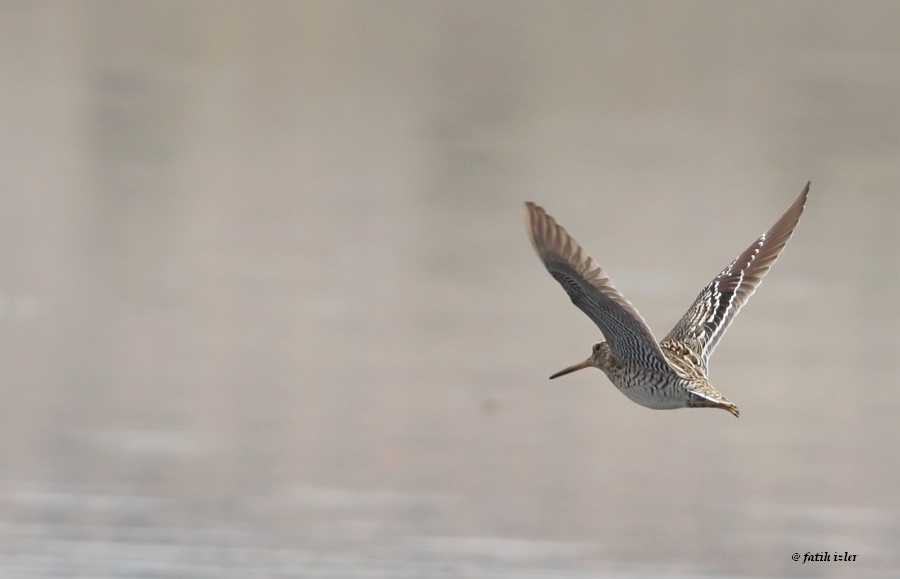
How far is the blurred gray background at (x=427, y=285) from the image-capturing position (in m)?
9.68

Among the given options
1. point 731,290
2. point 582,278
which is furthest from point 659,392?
point 731,290

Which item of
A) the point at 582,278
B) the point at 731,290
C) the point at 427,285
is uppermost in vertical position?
the point at 427,285

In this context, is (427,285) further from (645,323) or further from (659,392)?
(645,323)

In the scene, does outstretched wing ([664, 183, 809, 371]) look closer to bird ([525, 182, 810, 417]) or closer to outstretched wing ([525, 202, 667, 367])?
bird ([525, 182, 810, 417])

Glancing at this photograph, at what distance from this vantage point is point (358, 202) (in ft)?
55.0

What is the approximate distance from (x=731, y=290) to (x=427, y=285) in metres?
6.09

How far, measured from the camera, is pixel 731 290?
8.30 metres

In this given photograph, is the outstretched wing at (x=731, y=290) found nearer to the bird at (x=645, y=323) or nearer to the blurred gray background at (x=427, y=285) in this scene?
the bird at (x=645, y=323)

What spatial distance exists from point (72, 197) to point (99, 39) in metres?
6.54

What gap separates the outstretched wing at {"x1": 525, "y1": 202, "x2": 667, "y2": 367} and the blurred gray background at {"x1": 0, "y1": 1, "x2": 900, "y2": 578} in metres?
2.51

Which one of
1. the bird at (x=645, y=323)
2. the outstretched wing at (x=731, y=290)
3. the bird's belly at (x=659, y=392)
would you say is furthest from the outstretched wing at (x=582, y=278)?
the outstretched wing at (x=731, y=290)

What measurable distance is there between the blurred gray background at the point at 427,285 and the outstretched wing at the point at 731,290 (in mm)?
1501

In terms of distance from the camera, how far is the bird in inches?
256

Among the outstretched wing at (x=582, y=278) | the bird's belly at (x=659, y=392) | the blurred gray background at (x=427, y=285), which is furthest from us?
the blurred gray background at (x=427, y=285)
